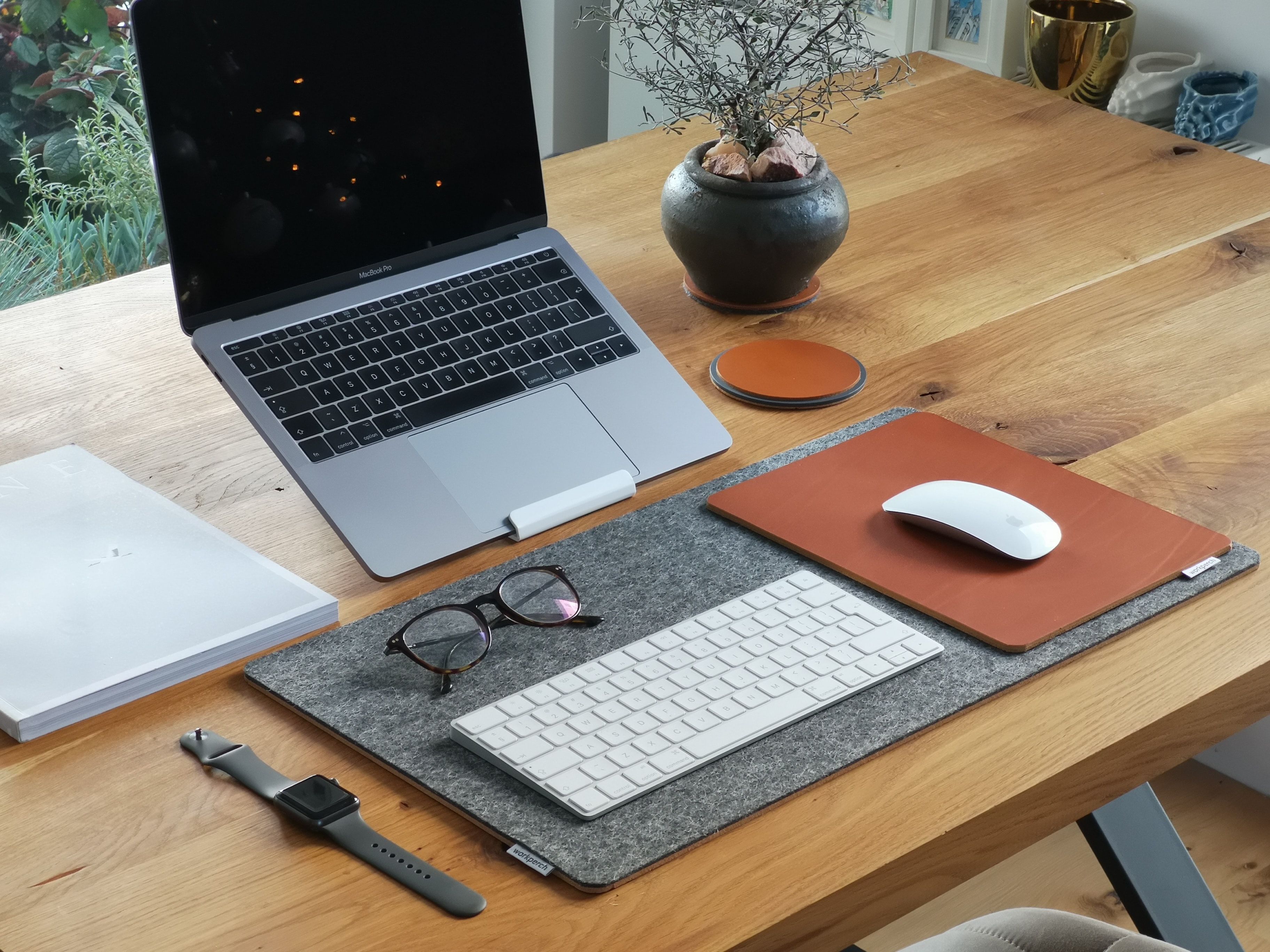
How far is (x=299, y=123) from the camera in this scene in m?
0.96

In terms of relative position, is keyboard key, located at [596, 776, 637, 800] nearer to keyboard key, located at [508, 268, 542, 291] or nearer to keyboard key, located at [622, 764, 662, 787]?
keyboard key, located at [622, 764, 662, 787]

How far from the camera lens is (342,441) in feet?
3.03

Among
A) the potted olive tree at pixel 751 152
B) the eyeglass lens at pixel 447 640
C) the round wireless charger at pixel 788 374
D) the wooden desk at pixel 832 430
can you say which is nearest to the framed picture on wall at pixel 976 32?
Result: the wooden desk at pixel 832 430

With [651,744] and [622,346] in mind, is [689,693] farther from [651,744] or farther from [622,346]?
[622,346]

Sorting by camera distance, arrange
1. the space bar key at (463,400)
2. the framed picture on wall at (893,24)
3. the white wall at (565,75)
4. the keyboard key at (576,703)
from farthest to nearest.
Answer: the white wall at (565,75), the framed picture on wall at (893,24), the space bar key at (463,400), the keyboard key at (576,703)

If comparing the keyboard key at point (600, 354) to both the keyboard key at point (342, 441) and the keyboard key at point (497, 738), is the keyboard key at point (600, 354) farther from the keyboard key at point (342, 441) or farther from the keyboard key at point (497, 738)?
the keyboard key at point (497, 738)

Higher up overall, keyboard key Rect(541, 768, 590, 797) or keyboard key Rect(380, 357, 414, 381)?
keyboard key Rect(380, 357, 414, 381)

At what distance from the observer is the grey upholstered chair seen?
2.62 ft

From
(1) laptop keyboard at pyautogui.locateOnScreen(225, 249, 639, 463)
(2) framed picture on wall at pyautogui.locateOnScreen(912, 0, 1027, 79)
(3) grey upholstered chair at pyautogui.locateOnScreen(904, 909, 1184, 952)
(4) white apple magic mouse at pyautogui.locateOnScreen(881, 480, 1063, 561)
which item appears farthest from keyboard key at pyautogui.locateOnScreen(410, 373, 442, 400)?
(2) framed picture on wall at pyautogui.locateOnScreen(912, 0, 1027, 79)

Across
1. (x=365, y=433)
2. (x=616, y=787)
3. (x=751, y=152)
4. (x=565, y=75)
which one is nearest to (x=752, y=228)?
(x=751, y=152)

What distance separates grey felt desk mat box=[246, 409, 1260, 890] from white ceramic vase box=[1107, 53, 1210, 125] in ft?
3.67

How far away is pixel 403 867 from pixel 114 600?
274mm

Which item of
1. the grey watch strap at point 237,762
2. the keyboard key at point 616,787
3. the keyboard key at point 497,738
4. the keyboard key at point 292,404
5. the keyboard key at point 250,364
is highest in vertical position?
the keyboard key at point 250,364

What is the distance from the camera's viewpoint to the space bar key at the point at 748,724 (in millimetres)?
704
